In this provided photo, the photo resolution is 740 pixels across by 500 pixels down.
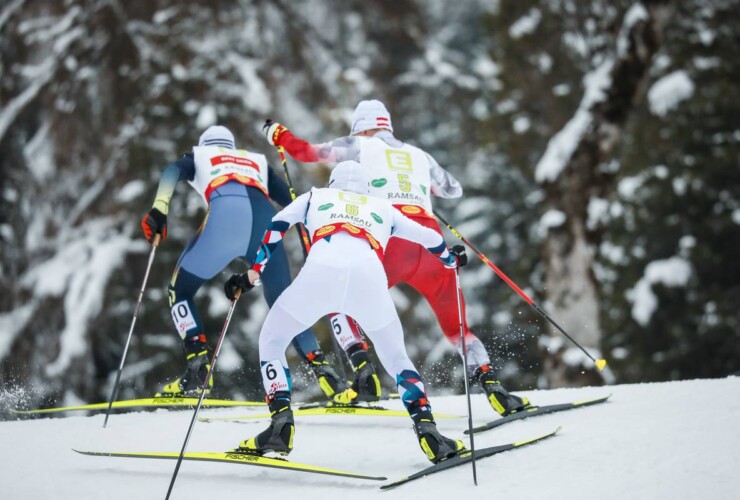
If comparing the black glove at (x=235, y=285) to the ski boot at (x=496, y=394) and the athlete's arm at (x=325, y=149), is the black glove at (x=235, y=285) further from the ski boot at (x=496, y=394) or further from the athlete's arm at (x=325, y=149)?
the ski boot at (x=496, y=394)

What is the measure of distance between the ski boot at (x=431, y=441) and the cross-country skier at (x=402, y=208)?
0.94 m

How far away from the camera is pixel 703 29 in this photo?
17.1m

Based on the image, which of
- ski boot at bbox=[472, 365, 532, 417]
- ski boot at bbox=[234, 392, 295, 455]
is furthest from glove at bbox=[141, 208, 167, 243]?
ski boot at bbox=[472, 365, 532, 417]

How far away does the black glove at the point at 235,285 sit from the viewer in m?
5.07

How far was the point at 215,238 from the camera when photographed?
259 inches

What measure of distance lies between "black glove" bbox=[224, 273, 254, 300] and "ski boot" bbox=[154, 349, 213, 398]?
62.0 inches

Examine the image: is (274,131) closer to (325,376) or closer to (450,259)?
(325,376)

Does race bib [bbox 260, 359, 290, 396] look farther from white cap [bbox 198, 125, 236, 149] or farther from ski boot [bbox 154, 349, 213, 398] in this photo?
white cap [bbox 198, 125, 236, 149]

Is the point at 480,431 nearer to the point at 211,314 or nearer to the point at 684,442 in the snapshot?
the point at 684,442

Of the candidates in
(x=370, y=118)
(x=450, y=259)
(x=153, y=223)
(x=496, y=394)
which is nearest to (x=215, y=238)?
(x=153, y=223)

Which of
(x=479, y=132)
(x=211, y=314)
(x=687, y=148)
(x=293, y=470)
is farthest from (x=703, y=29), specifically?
(x=293, y=470)

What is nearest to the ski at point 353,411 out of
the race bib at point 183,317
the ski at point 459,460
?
the race bib at point 183,317

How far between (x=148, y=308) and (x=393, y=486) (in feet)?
32.0

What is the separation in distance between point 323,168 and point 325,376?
7.31 metres
